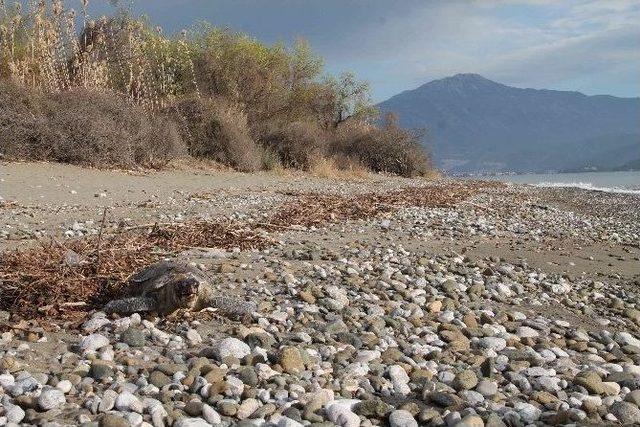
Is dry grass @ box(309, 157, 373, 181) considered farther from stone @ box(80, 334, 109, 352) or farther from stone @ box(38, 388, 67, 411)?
stone @ box(38, 388, 67, 411)

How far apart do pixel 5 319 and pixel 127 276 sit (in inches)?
38.4

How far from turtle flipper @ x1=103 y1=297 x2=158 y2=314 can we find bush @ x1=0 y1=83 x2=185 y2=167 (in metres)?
10.9

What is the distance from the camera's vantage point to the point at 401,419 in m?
2.66

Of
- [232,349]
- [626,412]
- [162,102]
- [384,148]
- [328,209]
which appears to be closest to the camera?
[626,412]

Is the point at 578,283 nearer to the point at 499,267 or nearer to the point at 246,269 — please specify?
the point at 499,267

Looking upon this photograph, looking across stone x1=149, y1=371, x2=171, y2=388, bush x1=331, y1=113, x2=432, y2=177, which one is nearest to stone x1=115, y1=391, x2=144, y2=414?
stone x1=149, y1=371, x2=171, y2=388

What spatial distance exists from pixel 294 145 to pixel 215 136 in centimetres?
494

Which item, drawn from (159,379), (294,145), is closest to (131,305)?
(159,379)

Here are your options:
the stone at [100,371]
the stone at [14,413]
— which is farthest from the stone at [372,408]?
the stone at [14,413]

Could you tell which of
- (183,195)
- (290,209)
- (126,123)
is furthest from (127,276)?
(126,123)

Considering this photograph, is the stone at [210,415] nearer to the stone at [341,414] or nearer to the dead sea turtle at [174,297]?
the stone at [341,414]

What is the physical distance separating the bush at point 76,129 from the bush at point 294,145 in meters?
8.50

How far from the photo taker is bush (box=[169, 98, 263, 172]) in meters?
20.5

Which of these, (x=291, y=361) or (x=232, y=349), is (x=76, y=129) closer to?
(x=232, y=349)
